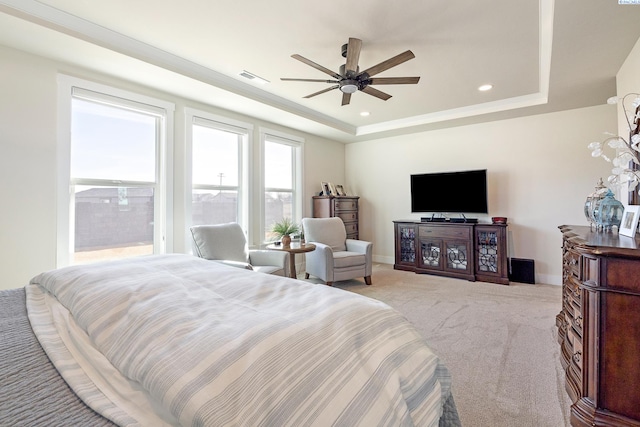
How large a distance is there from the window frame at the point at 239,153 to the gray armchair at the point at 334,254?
0.99m

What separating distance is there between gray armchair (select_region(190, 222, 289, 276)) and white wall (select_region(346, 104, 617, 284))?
304 centimetres

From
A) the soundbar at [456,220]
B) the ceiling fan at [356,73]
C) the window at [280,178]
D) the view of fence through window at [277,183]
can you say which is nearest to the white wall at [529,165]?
the soundbar at [456,220]

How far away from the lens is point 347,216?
5.58m

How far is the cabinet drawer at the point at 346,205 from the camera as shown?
210 inches

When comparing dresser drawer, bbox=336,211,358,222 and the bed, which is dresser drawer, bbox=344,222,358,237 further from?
the bed

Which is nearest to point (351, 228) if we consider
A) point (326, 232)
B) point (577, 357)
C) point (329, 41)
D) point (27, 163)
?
point (326, 232)

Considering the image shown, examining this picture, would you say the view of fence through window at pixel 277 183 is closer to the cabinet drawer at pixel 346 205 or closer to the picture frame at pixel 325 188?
the picture frame at pixel 325 188

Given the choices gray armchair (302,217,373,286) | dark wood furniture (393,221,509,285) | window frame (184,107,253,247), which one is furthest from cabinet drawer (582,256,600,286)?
window frame (184,107,253,247)

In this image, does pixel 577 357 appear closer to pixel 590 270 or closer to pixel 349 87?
pixel 590 270

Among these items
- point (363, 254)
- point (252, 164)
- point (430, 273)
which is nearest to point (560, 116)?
point (430, 273)

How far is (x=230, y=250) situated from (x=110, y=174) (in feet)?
4.95

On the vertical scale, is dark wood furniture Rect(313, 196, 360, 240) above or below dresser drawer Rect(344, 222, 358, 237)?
above

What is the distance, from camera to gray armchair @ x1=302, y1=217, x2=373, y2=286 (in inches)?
158

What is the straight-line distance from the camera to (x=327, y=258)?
13.1 ft
